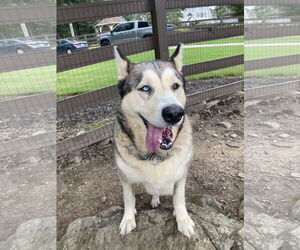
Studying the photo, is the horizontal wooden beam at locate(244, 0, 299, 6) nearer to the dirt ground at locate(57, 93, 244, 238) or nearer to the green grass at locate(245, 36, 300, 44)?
the green grass at locate(245, 36, 300, 44)

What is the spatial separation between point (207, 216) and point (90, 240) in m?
1.21

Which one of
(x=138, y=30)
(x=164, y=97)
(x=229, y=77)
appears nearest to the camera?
(x=164, y=97)

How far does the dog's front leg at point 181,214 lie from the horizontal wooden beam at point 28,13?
2759 mm

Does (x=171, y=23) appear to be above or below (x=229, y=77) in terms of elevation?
above

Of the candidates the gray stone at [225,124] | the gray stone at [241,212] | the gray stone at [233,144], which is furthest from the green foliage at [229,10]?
→ the gray stone at [241,212]

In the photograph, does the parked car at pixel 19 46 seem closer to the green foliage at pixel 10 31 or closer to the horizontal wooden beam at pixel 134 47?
the green foliage at pixel 10 31

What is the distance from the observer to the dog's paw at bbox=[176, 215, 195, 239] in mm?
2115

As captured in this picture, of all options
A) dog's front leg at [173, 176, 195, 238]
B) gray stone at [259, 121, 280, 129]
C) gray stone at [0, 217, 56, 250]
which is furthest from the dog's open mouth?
gray stone at [259, 121, 280, 129]

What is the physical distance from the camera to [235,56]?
542 centimetres

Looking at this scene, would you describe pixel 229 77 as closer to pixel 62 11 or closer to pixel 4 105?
pixel 62 11

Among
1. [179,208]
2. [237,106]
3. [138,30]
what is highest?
[138,30]

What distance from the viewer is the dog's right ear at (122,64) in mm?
2246

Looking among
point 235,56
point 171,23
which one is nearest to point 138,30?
point 171,23

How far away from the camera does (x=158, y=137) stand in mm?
2023
